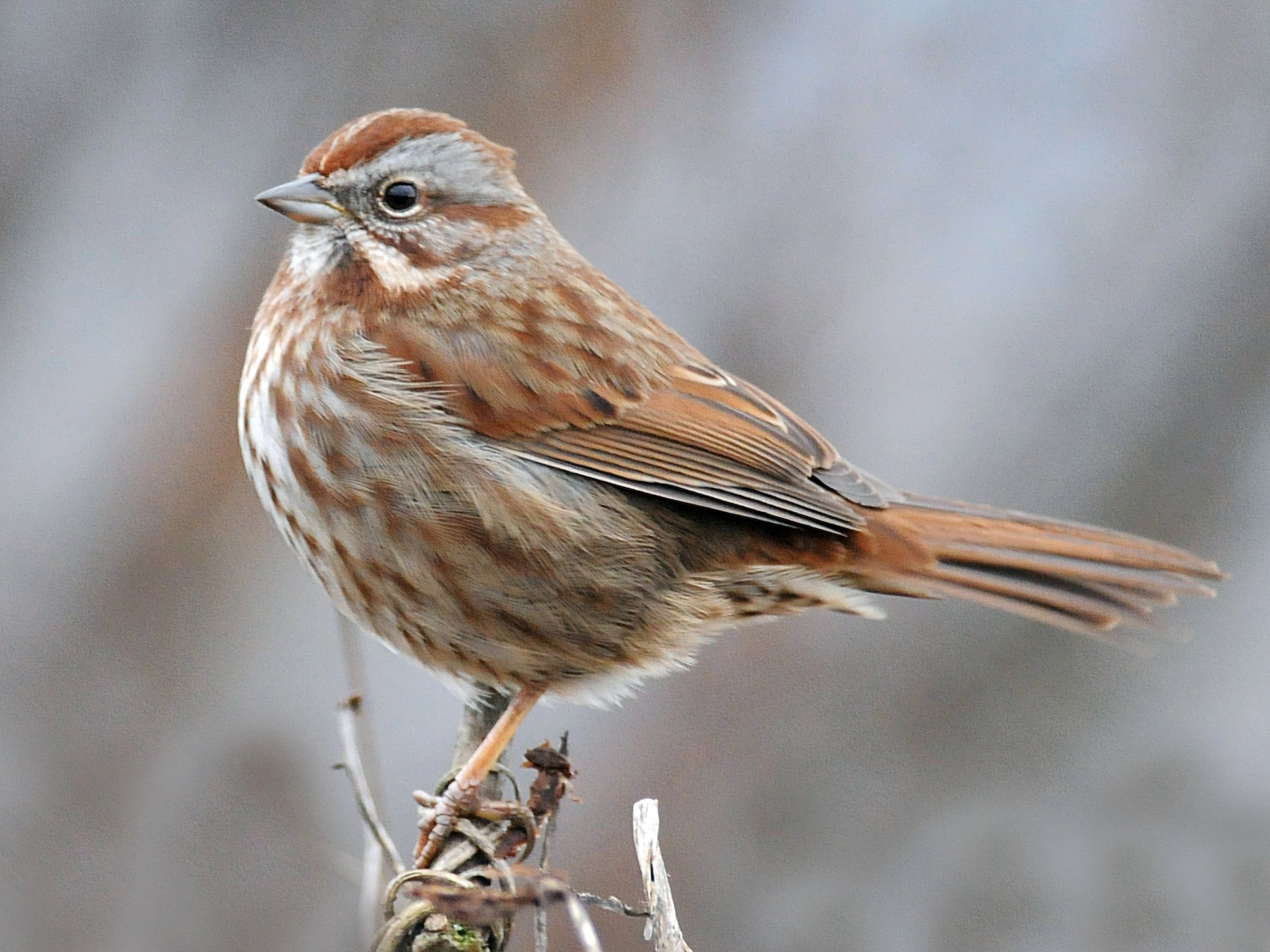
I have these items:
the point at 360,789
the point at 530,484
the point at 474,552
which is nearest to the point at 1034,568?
the point at 530,484

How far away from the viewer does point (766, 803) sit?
4867mm

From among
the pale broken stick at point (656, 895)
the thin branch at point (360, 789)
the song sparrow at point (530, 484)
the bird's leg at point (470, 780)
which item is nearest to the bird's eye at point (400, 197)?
the song sparrow at point (530, 484)

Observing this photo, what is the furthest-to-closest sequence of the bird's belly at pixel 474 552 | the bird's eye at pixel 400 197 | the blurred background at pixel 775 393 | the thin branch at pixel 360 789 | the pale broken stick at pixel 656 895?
the blurred background at pixel 775 393
the bird's eye at pixel 400 197
the bird's belly at pixel 474 552
the thin branch at pixel 360 789
the pale broken stick at pixel 656 895

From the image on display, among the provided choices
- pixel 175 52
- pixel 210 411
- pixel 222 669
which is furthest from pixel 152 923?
pixel 175 52

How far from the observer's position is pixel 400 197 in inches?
150

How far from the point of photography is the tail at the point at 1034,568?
3664 mm

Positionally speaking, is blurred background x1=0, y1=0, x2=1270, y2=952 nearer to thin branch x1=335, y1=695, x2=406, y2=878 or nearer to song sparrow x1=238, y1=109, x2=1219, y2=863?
song sparrow x1=238, y1=109, x2=1219, y2=863

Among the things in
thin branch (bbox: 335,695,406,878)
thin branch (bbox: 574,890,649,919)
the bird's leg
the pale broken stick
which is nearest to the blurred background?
the bird's leg

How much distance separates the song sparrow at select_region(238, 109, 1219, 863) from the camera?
3.51 m

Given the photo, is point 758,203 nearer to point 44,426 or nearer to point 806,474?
point 806,474

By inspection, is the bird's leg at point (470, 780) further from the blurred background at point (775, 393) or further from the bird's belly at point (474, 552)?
the blurred background at point (775, 393)

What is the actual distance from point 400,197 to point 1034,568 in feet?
5.73

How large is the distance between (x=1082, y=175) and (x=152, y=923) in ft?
12.8

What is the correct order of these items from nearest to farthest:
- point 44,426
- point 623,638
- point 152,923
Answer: point 623,638 → point 152,923 → point 44,426
